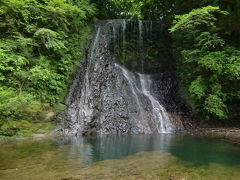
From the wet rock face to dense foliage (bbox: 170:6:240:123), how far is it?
205 cm

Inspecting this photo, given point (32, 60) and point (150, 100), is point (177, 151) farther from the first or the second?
point (32, 60)

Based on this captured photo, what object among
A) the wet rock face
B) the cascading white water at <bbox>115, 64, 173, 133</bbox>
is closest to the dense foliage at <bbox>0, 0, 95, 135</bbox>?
the wet rock face

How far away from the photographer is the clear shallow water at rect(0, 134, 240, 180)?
4469 mm

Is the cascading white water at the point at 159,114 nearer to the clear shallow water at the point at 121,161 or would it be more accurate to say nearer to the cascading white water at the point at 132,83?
the cascading white water at the point at 132,83

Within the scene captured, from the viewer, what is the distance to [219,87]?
402 inches

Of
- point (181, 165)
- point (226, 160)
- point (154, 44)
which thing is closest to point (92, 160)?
point (181, 165)

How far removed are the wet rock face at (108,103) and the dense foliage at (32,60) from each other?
35.5 inches

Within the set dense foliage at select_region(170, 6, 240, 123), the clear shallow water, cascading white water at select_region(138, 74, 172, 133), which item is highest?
dense foliage at select_region(170, 6, 240, 123)

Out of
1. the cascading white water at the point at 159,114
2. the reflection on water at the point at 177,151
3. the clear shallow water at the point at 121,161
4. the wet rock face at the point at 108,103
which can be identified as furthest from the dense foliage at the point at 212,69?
the clear shallow water at the point at 121,161

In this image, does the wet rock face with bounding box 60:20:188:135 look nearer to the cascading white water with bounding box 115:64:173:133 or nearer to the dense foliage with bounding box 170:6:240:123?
the cascading white water with bounding box 115:64:173:133

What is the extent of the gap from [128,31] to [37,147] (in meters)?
11.7

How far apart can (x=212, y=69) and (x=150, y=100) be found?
393 cm

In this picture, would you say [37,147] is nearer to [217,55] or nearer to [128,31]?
[217,55]

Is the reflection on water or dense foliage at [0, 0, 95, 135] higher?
dense foliage at [0, 0, 95, 135]
